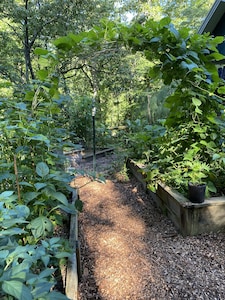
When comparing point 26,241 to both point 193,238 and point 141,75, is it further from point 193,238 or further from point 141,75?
point 141,75

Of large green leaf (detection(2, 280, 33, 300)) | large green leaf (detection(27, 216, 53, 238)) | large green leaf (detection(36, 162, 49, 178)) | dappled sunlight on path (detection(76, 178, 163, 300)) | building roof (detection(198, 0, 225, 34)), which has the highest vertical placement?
building roof (detection(198, 0, 225, 34))

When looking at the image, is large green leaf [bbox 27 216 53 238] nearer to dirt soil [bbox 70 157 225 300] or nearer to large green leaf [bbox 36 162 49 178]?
large green leaf [bbox 36 162 49 178]

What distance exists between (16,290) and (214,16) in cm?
664

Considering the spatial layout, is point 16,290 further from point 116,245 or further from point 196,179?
point 196,179

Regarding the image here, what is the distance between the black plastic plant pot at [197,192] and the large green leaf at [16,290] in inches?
66.1

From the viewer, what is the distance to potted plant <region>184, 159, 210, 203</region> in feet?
6.40

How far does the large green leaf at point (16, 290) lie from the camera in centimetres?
51

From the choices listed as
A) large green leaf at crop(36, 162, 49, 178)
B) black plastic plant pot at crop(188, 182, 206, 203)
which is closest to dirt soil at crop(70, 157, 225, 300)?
black plastic plant pot at crop(188, 182, 206, 203)

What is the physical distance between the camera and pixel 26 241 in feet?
3.89

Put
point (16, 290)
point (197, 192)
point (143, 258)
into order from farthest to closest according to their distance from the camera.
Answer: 1. point (197, 192)
2. point (143, 258)
3. point (16, 290)

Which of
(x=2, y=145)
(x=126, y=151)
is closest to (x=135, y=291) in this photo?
(x=2, y=145)

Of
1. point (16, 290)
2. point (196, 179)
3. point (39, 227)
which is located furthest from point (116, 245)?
point (16, 290)

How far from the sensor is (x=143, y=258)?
182 centimetres

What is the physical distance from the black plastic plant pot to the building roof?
477 cm
